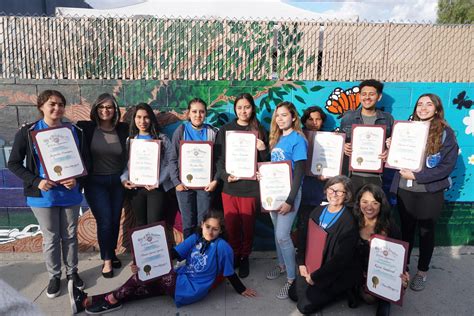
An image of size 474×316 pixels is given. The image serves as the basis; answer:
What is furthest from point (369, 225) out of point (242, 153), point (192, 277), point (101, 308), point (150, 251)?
point (101, 308)

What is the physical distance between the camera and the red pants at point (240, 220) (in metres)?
3.67

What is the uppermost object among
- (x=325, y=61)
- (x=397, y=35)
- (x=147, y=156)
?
(x=397, y=35)

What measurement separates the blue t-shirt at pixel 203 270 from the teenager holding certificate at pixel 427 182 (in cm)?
191

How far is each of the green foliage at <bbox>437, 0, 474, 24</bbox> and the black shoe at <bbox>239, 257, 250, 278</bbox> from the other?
20999 mm

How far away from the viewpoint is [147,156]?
3598 millimetres

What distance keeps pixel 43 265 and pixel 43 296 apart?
721 millimetres

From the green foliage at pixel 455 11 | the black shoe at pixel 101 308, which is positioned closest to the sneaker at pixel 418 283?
the black shoe at pixel 101 308

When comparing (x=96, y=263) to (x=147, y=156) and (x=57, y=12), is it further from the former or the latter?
(x=57, y=12)

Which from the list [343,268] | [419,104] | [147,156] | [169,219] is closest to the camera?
[343,268]

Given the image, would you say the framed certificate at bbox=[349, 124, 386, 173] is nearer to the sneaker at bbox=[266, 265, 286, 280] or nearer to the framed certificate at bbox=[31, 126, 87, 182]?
the sneaker at bbox=[266, 265, 286, 280]

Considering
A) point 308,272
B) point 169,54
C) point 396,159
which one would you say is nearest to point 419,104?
point 396,159

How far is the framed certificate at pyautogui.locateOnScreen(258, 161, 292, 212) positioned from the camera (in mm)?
3316

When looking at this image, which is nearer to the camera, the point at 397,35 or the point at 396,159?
the point at 396,159

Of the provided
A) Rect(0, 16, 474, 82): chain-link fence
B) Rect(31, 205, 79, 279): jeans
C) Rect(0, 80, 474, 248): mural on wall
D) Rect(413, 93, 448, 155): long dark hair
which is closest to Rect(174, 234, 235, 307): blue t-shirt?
Rect(31, 205, 79, 279): jeans
